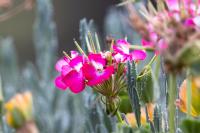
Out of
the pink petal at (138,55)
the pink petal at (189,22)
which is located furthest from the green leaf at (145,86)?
the pink petal at (189,22)

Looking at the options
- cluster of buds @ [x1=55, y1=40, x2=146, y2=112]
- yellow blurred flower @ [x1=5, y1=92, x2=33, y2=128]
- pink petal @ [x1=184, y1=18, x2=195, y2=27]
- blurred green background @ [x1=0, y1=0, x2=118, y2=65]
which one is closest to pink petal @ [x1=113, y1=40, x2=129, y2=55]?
cluster of buds @ [x1=55, y1=40, x2=146, y2=112]

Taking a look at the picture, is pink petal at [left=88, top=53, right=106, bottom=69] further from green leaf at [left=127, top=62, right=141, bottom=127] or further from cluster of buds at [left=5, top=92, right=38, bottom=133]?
cluster of buds at [left=5, top=92, right=38, bottom=133]

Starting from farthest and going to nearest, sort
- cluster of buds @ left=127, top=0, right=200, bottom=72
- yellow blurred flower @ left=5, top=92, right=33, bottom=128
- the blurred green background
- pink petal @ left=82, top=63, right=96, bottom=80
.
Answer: the blurred green background < yellow blurred flower @ left=5, top=92, right=33, bottom=128 < pink petal @ left=82, top=63, right=96, bottom=80 < cluster of buds @ left=127, top=0, right=200, bottom=72

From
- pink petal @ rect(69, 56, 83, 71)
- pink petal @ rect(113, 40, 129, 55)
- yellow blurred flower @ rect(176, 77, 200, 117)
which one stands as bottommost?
yellow blurred flower @ rect(176, 77, 200, 117)

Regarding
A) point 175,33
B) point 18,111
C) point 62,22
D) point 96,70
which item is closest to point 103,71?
point 96,70

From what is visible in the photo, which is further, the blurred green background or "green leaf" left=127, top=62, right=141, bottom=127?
the blurred green background

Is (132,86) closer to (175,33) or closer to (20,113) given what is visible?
(175,33)

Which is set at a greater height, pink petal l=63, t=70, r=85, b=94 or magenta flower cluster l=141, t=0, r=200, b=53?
magenta flower cluster l=141, t=0, r=200, b=53

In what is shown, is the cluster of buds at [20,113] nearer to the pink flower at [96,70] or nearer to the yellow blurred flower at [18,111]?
the yellow blurred flower at [18,111]
